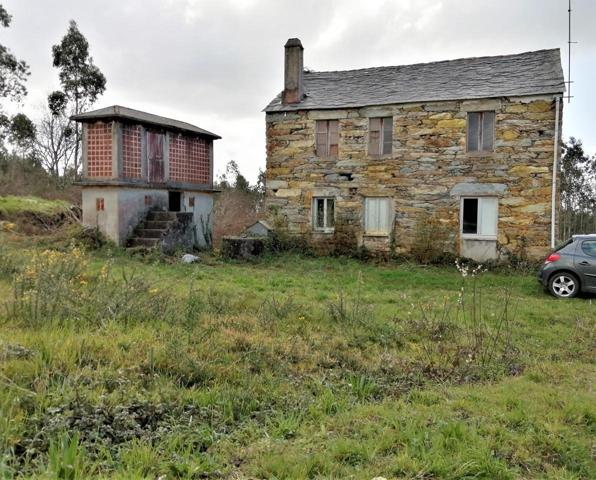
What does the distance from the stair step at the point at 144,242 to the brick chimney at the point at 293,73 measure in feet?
21.5

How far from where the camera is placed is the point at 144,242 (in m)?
15.4

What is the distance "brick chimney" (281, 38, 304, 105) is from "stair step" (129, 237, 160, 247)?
654 cm

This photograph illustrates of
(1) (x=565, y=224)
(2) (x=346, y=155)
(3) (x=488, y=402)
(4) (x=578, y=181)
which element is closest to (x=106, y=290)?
(3) (x=488, y=402)

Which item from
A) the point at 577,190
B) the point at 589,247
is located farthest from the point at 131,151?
the point at 577,190

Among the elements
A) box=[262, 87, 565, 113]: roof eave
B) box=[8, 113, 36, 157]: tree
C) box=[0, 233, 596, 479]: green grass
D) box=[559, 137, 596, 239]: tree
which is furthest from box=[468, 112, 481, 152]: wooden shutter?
box=[8, 113, 36, 157]: tree

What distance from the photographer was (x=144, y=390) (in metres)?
4.07

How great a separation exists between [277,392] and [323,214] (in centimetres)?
1265

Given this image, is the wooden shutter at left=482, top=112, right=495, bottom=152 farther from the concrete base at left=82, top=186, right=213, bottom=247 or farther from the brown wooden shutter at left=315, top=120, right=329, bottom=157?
the concrete base at left=82, top=186, right=213, bottom=247

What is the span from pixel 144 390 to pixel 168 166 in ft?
45.9

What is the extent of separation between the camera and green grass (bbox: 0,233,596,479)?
3.22 meters

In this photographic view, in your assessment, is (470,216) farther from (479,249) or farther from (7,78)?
(7,78)

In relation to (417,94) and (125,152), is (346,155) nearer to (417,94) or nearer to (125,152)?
(417,94)

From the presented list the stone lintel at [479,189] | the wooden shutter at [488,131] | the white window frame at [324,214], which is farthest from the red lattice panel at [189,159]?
the wooden shutter at [488,131]

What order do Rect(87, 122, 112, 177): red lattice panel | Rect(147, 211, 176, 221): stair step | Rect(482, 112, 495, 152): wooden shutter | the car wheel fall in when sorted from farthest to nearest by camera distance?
Rect(147, 211, 176, 221): stair step < Rect(87, 122, 112, 177): red lattice panel < Rect(482, 112, 495, 152): wooden shutter < the car wheel
